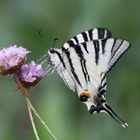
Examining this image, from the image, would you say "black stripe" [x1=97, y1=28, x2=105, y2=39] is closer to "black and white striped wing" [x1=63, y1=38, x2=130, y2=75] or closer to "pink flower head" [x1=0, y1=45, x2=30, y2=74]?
"black and white striped wing" [x1=63, y1=38, x2=130, y2=75]

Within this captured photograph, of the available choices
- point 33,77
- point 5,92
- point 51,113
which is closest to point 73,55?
point 33,77

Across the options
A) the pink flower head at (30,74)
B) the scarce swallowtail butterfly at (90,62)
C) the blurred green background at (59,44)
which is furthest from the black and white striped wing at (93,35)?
the blurred green background at (59,44)

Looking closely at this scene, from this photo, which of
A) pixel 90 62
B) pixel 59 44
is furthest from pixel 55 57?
pixel 59 44

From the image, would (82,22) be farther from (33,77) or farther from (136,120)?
(33,77)

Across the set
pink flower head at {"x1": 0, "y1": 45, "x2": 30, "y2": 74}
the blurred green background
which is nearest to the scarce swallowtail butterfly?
pink flower head at {"x1": 0, "y1": 45, "x2": 30, "y2": 74}

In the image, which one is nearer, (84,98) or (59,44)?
(84,98)

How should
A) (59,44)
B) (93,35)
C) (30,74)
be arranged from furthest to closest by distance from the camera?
(59,44) → (93,35) → (30,74)

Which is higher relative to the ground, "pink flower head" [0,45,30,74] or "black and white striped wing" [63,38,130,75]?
"pink flower head" [0,45,30,74]

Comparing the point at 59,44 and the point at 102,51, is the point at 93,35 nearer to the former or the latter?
the point at 102,51
